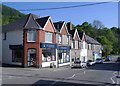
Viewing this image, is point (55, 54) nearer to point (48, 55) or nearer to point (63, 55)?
point (48, 55)

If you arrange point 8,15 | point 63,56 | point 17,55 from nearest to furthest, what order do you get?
point 17,55, point 63,56, point 8,15

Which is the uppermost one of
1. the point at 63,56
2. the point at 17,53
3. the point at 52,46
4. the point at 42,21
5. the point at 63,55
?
the point at 42,21

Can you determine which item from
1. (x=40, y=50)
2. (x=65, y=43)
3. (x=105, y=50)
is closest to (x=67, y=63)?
(x=65, y=43)

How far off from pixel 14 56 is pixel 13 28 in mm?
4864

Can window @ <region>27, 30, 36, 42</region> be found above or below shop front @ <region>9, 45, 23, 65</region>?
above

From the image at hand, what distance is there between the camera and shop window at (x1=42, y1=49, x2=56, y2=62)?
4315 centimetres

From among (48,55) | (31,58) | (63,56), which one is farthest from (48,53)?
(63,56)

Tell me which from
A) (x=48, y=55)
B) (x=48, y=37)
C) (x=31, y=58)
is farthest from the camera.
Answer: (x=48, y=55)

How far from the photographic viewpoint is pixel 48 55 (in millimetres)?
44531

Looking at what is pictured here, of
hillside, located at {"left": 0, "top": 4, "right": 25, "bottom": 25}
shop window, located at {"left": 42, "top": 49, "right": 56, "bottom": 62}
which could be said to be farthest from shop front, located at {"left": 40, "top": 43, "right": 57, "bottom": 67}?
hillside, located at {"left": 0, "top": 4, "right": 25, "bottom": 25}

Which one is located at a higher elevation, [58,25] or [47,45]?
[58,25]

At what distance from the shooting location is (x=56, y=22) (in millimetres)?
52125

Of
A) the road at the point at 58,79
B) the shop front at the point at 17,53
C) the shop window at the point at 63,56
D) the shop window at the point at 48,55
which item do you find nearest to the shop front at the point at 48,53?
the shop window at the point at 48,55

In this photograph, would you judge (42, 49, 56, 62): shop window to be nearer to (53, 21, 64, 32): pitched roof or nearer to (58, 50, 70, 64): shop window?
(58, 50, 70, 64): shop window
